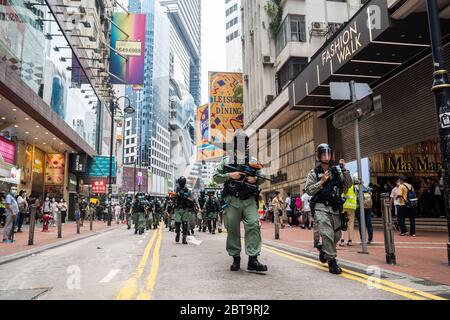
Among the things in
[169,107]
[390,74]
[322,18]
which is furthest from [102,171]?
[169,107]

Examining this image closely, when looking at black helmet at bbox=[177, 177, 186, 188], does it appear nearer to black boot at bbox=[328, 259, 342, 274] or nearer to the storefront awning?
black boot at bbox=[328, 259, 342, 274]

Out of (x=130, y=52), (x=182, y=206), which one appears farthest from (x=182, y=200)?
(x=130, y=52)

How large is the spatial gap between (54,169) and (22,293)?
104ft

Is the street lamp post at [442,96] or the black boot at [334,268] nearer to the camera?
the black boot at [334,268]

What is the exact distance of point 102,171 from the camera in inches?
1580

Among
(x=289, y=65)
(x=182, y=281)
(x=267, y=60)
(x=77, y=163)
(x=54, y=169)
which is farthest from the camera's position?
(x=77, y=163)

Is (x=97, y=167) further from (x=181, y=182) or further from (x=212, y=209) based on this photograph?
(x=181, y=182)

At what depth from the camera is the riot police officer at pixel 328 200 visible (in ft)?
18.5

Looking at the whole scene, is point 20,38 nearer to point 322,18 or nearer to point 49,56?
point 49,56

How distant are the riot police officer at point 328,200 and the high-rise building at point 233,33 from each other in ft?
228

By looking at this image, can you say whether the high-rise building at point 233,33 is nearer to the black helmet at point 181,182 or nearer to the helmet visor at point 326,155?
the black helmet at point 181,182

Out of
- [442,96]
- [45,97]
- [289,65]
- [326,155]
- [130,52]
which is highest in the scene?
[130,52]

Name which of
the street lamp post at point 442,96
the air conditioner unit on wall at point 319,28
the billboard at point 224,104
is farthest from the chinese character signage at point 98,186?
the street lamp post at point 442,96

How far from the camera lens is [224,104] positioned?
43469mm
